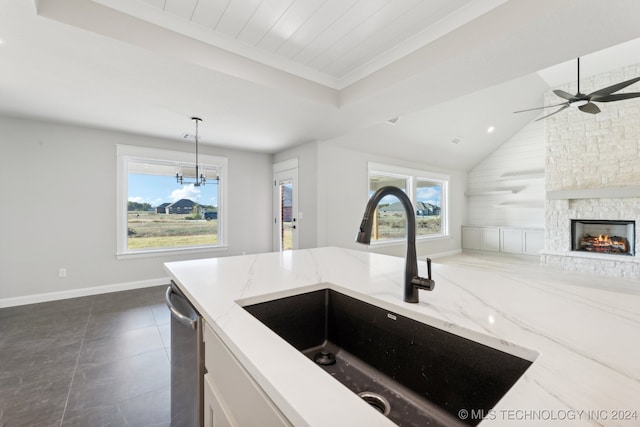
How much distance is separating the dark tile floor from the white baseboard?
0.14m

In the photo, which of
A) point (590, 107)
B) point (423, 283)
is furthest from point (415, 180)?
point (423, 283)

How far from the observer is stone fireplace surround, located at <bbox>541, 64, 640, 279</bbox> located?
4805 mm

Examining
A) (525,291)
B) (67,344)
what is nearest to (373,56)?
(525,291)

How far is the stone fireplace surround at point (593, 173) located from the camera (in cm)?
480

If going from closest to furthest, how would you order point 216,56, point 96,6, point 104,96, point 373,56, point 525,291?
point 525,291 < point 96,6 < point 216,56 < point 373,56 < point 104,96

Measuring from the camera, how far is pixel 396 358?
0.92m

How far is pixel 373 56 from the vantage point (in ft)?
8.07

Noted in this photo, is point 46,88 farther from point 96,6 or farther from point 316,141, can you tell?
point 316,141

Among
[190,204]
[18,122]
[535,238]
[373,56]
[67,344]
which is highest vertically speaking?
[373,56]

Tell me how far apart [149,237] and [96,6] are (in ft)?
11.3

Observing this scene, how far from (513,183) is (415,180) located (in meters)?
2.77

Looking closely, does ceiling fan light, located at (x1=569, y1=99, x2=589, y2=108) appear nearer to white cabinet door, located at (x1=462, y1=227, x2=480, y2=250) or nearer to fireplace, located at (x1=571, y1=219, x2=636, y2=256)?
fireplace, located at (x1=571, y1=219, x2=636, y2=256)

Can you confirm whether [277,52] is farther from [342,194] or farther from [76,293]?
[76,293]

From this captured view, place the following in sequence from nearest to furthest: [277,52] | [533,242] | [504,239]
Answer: [277,52] < [533,242] < [504,239]
